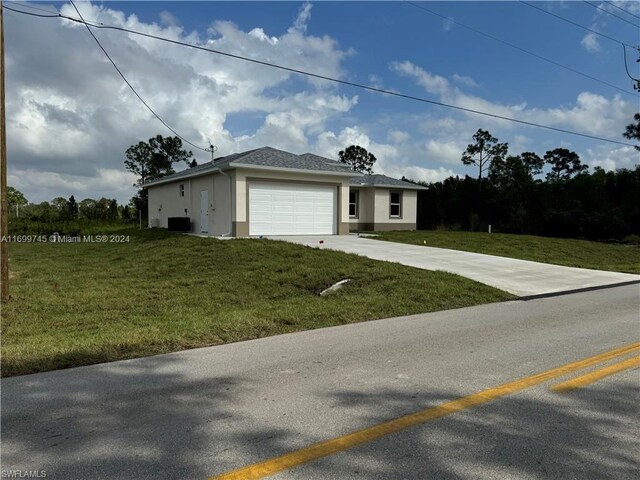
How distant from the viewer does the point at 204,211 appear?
22.8 metres

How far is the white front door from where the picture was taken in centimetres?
2248

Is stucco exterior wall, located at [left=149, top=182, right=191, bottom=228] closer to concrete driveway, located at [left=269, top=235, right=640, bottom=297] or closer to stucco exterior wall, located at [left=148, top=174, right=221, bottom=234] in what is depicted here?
stucco exterior wall, located at [left=148, top=174, right=221, bottom=234]

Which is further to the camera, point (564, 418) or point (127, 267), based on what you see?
point (127, 267)

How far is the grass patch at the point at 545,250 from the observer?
1809 centimetres

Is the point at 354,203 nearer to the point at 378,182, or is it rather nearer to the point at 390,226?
the point at 378,182

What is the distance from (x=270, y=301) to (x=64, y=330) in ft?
12.1

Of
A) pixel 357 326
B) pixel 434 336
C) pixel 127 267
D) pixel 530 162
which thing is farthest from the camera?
pixel 530 162

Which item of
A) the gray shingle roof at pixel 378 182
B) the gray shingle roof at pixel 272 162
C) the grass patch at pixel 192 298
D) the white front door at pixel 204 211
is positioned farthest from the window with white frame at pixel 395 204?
the grass patch at pixel 192 298

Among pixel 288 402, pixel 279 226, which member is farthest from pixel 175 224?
pixel 288 402

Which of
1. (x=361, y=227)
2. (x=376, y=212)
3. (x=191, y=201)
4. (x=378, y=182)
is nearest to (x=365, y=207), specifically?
(x=376, y=212)

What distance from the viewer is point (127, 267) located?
14055 millimetres

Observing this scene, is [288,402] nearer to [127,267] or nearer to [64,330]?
[64,330]

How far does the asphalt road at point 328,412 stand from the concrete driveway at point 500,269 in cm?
523

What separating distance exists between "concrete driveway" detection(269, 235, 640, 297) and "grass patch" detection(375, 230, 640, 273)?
1.85 meters
